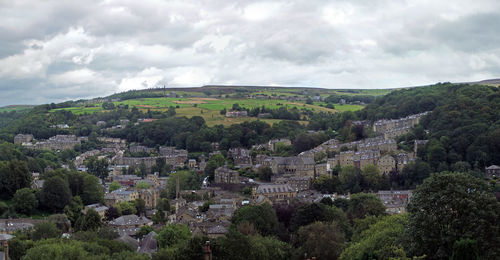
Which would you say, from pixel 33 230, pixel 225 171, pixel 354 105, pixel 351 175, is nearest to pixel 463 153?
pixel 351 175

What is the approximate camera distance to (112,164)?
11219cm

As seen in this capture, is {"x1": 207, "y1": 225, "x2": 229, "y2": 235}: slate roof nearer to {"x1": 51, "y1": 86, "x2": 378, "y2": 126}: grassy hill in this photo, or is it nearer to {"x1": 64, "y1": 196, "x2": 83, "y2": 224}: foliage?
{"x1": 64, "y1": 196, "x2": 83, "y2": 224}: foliage

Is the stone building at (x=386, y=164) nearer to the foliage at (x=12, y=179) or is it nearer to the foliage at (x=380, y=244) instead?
the foliage at (x=380, y=244)

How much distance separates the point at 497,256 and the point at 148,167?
87.0m

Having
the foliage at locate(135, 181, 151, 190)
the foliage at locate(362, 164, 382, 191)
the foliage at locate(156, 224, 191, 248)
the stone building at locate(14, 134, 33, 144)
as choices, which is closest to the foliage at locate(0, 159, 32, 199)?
the foliage at locate(135, 181, 151, 190)

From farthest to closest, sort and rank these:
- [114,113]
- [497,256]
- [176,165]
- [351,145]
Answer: [114,113] < [176,165] < [351,145] < [497,256]

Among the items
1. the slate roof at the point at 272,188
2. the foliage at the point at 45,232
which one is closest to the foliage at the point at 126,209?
the slate roof at the point at 272,188

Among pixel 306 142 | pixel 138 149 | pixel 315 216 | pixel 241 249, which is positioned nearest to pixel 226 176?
pixel 306 142

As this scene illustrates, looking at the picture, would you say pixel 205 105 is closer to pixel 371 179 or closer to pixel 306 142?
pixel 306 142

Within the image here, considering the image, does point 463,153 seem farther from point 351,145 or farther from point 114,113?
point 114,113

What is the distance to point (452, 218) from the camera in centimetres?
2939

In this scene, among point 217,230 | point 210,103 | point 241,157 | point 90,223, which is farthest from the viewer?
point 210,103

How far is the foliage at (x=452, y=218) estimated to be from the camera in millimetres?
28403

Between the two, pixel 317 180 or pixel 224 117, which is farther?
pixel 224 117
